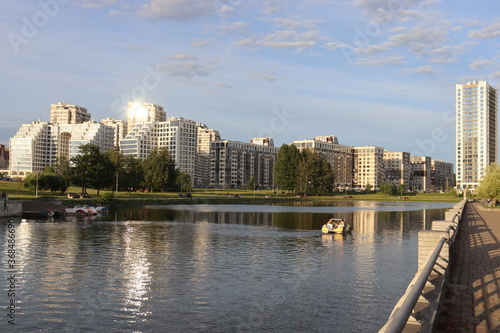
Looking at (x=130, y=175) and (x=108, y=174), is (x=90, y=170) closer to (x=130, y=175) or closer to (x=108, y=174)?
(x=108, y=174)

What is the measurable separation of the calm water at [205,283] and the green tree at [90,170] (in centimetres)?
8492

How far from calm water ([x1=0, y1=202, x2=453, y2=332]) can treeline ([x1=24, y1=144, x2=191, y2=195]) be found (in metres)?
78.2

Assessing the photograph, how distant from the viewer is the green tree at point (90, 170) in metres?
131

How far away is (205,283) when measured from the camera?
26625 mm

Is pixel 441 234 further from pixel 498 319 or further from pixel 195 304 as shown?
pixel 195 304

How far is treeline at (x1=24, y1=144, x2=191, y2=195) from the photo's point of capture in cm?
12169

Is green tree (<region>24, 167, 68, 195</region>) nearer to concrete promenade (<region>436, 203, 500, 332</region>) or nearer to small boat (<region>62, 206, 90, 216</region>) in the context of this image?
small boat (<region>62, 206, 90, 216</region>)

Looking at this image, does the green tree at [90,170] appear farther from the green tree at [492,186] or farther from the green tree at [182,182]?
the green tree at [492,186]

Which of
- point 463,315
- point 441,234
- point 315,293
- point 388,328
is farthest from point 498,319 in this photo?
point 315,293

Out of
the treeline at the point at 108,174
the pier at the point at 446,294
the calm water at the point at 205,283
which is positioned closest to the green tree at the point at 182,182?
the treeline at the point at 108,174

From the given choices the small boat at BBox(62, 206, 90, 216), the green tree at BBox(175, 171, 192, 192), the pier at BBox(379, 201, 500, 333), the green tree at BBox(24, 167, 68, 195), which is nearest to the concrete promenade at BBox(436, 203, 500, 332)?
the pier at BBox(379, 201, 500, 333)

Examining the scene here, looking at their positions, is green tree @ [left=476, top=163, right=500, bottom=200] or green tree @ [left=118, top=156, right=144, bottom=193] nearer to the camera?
green tree @ [left=476, top=163, right=500, bottom=200]

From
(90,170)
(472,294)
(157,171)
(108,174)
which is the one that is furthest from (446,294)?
(157,171)

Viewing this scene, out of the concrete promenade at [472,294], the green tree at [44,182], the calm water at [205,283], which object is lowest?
the calm water at [205,283]
